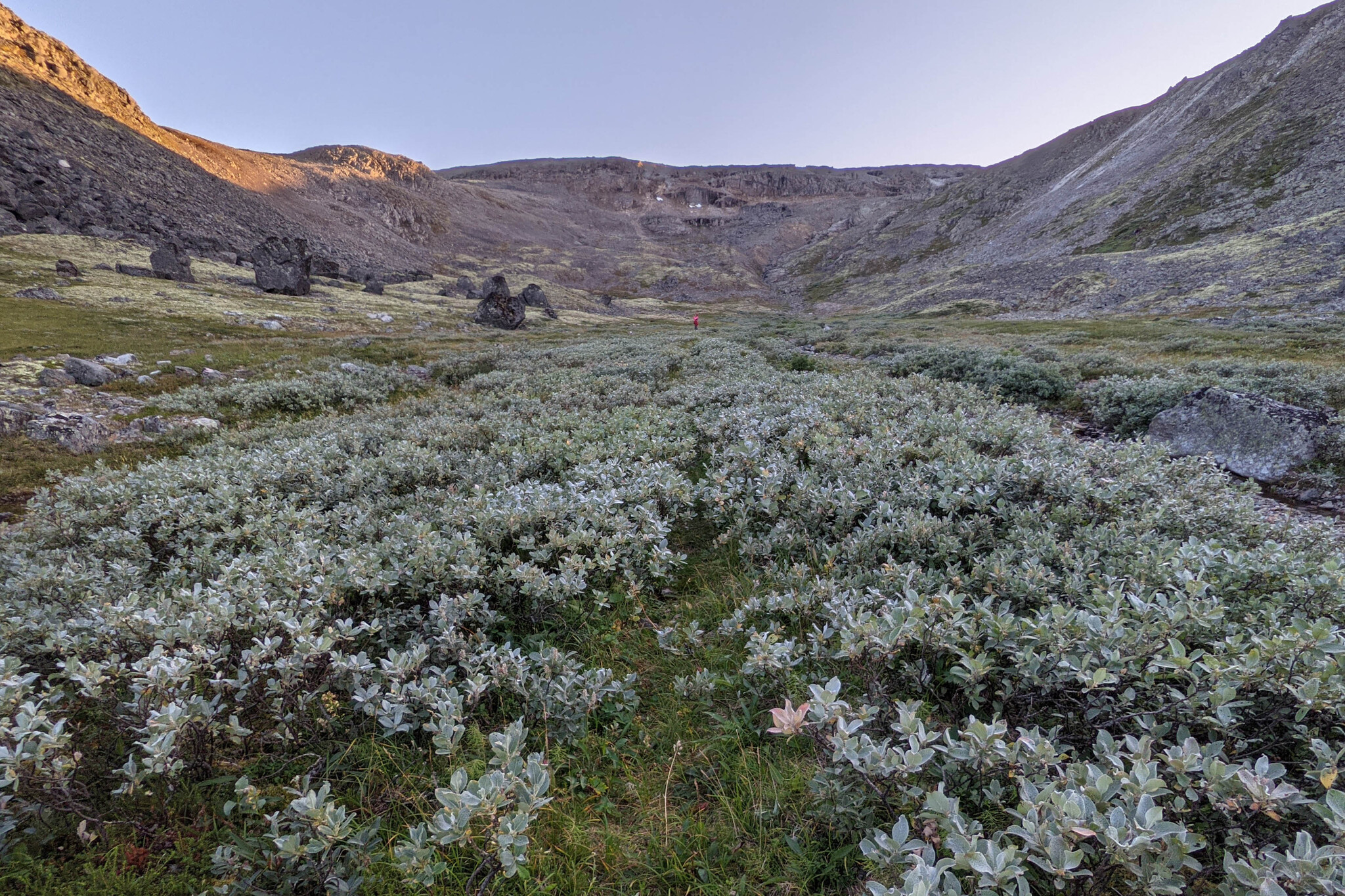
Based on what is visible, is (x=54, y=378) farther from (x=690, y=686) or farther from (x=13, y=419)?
(x=690, y=686)

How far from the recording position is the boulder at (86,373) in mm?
15891

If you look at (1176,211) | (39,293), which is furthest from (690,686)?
(1176,211)

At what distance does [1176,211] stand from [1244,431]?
295 ft

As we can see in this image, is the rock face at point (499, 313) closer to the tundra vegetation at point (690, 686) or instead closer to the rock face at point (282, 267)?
the rock face at point (282, 267)

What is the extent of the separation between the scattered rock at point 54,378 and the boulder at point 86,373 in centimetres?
14

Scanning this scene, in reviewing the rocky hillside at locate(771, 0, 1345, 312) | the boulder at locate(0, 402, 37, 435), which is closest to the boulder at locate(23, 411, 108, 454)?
the boulder at locate(0, 402, 37, 435)

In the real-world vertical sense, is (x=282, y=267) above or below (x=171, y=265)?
above

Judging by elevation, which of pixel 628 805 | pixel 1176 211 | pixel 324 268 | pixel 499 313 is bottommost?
pixel 628 805

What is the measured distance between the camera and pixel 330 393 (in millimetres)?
15508

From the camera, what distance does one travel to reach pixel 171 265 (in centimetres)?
4766

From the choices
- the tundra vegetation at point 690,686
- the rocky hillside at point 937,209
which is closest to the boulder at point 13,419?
the tundra vegetation at point 690,686

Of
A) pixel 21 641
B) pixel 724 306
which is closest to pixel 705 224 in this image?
pixel 724 306

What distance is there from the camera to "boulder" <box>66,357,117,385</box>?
1589 cm

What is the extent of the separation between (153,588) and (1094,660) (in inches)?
317
